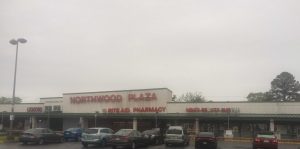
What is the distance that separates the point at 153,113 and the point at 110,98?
7.03m

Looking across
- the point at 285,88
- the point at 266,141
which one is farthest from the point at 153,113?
the point at 285,88

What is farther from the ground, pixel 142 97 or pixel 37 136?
pixel 142 97

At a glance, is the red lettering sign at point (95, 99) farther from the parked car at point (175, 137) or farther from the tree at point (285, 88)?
the tree at point (285, 88)

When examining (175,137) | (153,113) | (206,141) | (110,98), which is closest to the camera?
(206,141)

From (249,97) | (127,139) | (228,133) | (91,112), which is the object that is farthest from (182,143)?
(249,97)

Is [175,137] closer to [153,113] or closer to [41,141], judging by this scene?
[41,141]

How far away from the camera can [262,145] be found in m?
28.7

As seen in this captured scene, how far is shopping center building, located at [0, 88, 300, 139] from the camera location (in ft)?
145

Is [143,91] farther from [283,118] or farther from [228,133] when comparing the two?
[283,118]

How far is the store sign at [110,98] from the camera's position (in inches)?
1997

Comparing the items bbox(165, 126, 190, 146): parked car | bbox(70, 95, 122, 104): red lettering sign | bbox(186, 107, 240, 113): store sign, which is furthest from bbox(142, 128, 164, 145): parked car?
bbox(70, 95, 122, 104): red lettering sign

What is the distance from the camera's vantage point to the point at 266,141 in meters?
28.6

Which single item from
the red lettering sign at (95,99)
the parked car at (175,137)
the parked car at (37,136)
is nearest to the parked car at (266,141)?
the parked car at (175,137)

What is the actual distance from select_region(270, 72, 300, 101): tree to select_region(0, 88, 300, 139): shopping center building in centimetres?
5895
